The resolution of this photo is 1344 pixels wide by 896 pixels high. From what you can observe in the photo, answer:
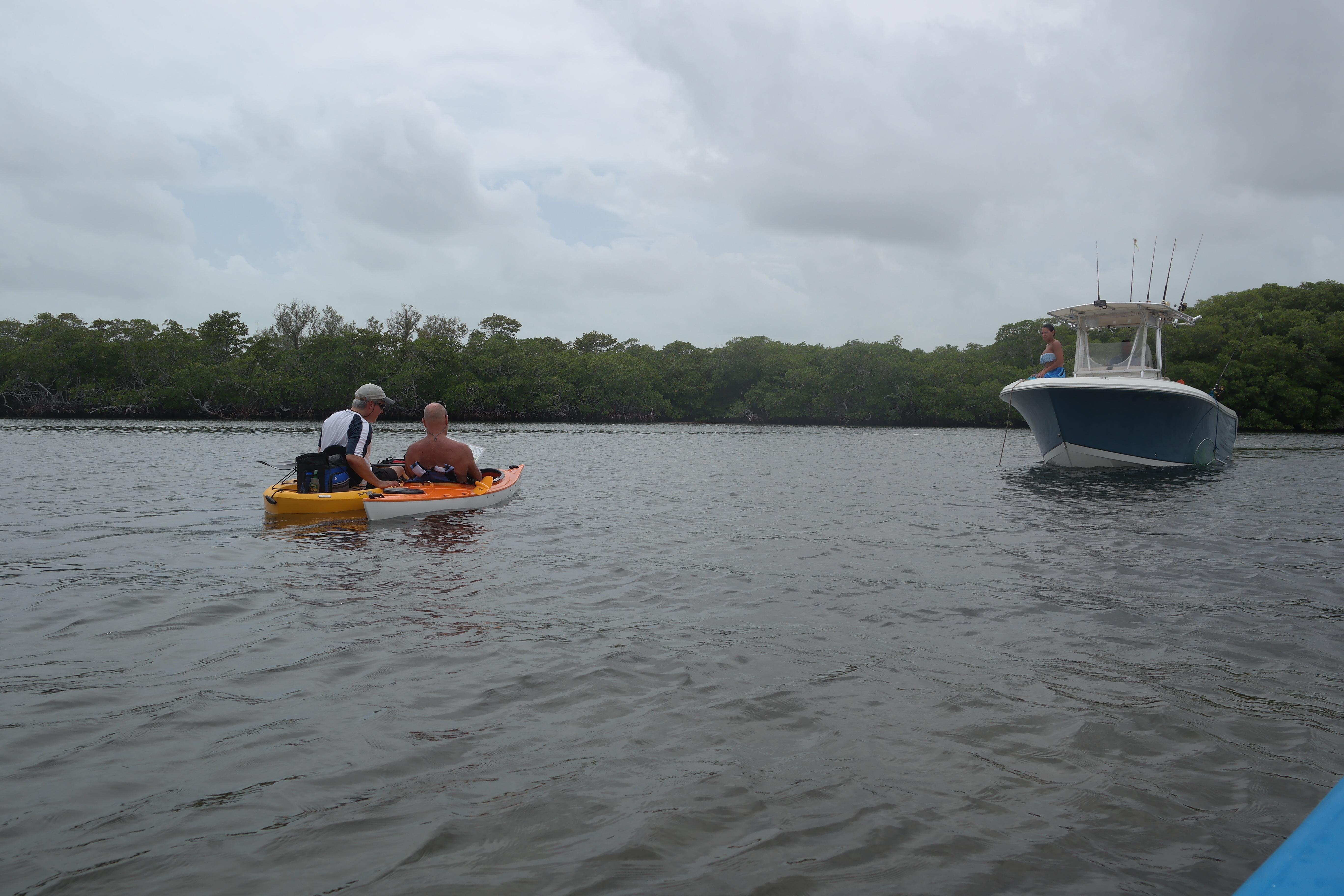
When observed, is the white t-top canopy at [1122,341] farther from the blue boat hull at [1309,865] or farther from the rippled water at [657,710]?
the blue boat hull at [1309,865]

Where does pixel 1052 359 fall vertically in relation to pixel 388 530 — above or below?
above

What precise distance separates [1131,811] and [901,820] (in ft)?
3.32

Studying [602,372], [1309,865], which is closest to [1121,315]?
[1309,865]

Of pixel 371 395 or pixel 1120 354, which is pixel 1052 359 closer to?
pixel 1120 354

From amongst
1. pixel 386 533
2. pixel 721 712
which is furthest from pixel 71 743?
pixel 386 533

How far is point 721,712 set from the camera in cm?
446

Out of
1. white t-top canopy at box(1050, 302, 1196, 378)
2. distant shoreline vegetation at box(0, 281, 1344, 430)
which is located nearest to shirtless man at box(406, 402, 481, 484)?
white t-top canopy at box(1050, 302, 1196, 378)

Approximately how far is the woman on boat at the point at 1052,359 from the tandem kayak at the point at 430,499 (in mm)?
12404

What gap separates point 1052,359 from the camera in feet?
60.5

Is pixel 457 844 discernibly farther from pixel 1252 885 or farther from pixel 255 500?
pixel 255 500

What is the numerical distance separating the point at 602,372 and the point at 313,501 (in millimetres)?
71135

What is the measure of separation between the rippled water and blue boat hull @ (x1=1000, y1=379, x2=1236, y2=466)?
7.45 m

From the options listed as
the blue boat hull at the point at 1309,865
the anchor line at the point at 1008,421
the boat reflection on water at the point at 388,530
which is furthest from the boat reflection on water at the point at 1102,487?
the blue boat hull at the point at 1309,865

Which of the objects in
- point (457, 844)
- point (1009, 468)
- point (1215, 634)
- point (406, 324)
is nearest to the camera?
point (457, 844)
